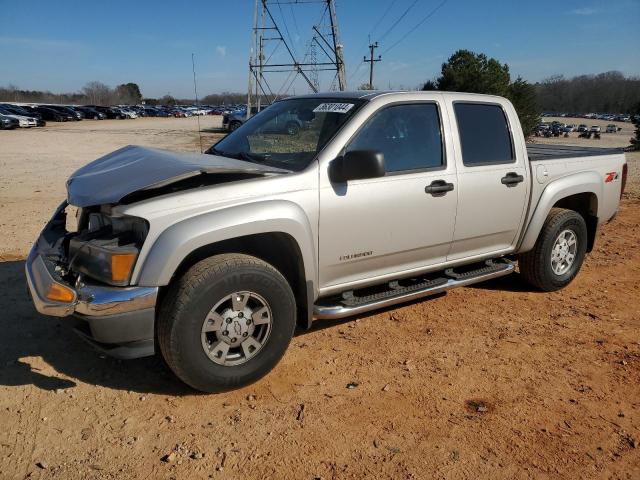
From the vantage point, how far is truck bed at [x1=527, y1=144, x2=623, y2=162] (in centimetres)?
488

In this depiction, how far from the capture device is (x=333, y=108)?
3.79 metres

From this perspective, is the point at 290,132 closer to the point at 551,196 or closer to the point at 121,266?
the point at 121,266

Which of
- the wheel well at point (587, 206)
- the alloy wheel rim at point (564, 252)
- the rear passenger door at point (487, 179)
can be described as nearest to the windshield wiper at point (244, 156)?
the rear passenger door at point (487, 179)

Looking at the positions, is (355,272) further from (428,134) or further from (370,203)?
(428,134)

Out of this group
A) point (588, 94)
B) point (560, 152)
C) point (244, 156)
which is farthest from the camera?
point (588, 94)

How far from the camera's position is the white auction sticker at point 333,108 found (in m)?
3.71

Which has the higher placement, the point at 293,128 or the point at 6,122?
the point at 293,128

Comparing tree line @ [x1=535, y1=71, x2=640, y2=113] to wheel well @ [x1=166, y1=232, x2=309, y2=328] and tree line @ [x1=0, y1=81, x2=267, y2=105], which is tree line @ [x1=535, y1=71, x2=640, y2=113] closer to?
tree line @ [x1=0, y1=81, x2=267, y2=105]

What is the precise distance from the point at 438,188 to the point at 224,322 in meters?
1.88

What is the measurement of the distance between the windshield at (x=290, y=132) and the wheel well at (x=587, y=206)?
2694mm

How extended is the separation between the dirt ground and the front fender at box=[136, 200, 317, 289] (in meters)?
0.83

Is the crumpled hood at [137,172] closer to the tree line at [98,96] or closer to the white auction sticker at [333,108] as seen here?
the white auction sticker at [333,108]

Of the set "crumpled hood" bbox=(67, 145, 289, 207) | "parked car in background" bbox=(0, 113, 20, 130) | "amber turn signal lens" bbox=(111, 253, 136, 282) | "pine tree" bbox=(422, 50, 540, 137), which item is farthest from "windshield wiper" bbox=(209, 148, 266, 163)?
"parked car in background" bbox=(0, 113, 20, 130)

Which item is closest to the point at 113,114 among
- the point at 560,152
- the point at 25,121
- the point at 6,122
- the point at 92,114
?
the point at 92,114
